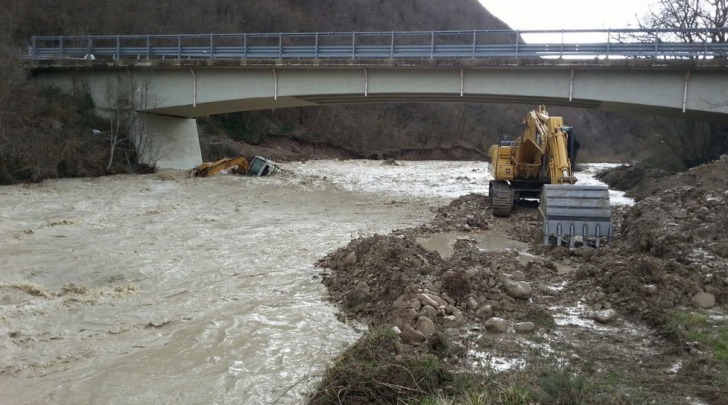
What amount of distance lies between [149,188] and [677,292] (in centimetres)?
2119

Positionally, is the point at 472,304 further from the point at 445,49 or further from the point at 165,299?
the point at 445,49

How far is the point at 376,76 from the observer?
84.8 feet

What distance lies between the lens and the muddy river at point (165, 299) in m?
6.21

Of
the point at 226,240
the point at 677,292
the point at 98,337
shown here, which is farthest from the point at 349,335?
the point at 226,240

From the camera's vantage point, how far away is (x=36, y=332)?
7488 mm

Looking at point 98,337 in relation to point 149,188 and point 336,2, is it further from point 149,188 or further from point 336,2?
point 336,2

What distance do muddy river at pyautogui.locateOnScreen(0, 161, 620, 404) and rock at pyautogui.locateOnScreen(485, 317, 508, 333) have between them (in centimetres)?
180

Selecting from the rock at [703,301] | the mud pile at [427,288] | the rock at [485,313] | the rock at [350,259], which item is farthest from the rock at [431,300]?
the rock at [703,301]

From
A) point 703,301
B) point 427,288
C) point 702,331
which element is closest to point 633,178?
point 703,301

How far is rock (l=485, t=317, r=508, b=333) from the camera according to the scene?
23.5ft

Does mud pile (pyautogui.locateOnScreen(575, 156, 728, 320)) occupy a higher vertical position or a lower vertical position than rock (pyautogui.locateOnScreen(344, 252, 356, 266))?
higher

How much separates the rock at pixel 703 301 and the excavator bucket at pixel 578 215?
4198 mm

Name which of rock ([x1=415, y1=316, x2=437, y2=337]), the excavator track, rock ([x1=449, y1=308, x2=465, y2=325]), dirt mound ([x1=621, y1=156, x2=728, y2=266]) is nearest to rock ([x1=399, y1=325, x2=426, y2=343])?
rock ([x1=415, y1=316, x2=437, y2=337])

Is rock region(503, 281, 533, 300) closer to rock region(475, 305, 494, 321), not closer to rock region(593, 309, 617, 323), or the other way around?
rock region(475, 305, 494, 321)
